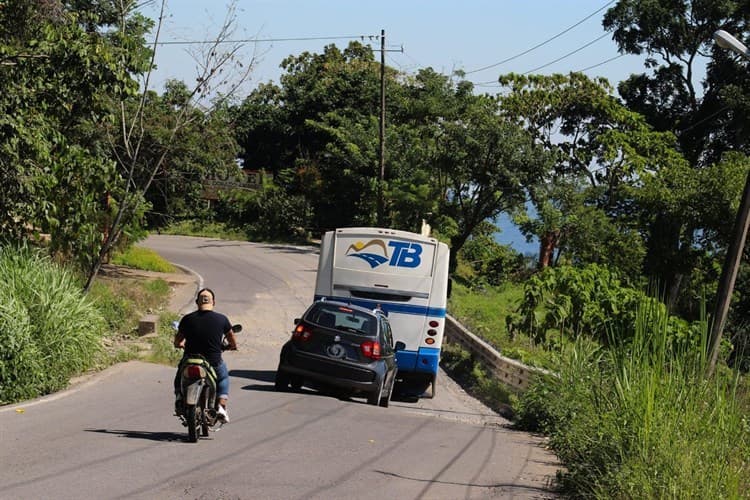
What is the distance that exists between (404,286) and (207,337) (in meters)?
9.40

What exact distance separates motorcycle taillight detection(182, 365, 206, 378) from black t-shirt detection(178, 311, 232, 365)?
312mm

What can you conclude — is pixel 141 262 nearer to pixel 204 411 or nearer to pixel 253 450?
pixel 204 411

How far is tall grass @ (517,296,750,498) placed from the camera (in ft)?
25.1

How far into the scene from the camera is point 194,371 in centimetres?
1029

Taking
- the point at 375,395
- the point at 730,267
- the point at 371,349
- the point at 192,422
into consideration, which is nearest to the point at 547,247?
the point at 730,267

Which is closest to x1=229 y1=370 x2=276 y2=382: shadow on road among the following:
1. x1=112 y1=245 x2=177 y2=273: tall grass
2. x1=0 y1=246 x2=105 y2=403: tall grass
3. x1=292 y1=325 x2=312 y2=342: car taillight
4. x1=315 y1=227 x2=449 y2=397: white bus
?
x1=315 y1=227 x2=449 y2=397: white bus

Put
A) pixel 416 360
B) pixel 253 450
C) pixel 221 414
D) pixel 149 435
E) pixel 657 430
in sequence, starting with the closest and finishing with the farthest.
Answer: pixel 657 430 → pixel 253 450 → pixel 149 435 → pixel 221 414 → pixel 416 360

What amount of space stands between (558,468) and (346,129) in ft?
140

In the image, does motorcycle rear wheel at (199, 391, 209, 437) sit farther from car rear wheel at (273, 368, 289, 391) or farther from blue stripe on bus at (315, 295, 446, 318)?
blue stripe on bus at (315, 295, 446, 318)

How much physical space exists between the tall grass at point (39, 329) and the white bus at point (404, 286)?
209 inches

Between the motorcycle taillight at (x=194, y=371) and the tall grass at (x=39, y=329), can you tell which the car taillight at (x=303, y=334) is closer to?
the tall grass at (x=39, y=329)

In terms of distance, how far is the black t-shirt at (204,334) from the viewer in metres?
10.6

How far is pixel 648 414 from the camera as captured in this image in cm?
847

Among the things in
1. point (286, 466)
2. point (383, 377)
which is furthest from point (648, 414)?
point (383, 377)
